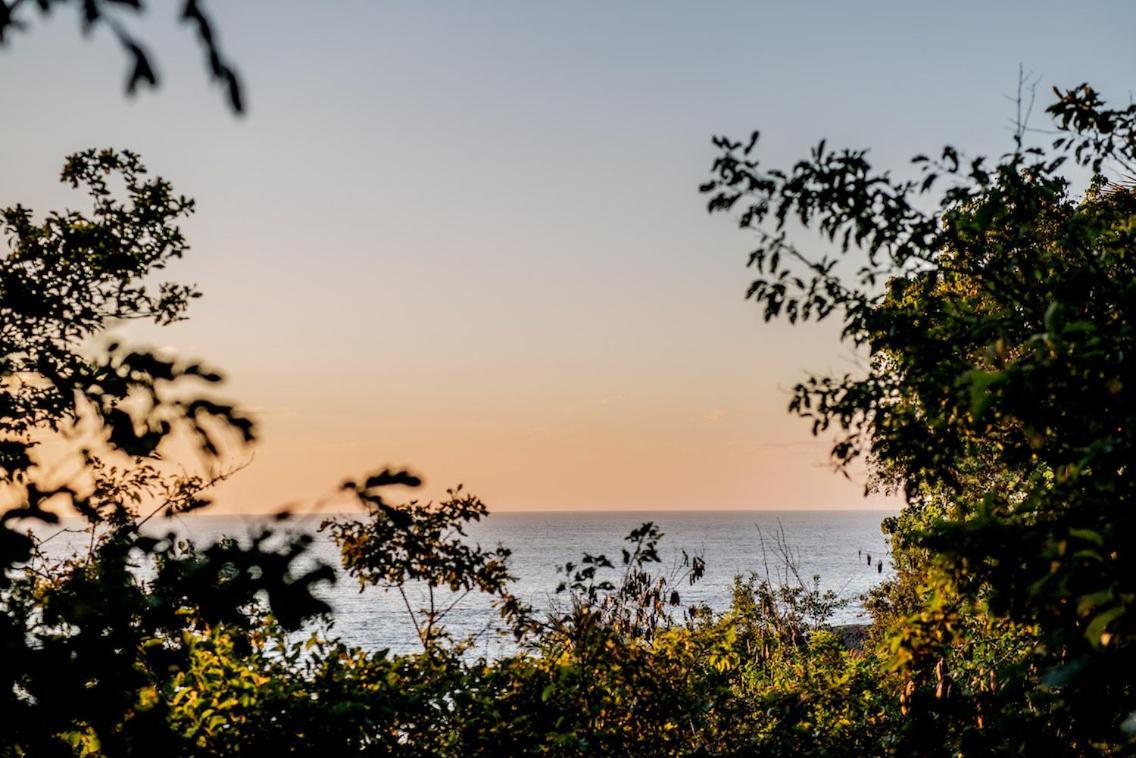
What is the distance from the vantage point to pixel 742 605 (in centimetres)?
1014

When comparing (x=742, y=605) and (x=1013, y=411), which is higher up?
(x=1013, y=411)

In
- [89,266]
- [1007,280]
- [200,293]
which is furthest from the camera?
[200,293]

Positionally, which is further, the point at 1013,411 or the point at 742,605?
the point at 742,605

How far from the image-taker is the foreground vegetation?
2.13m

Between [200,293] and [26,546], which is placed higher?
[200,293]

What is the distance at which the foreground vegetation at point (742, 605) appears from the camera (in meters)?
2.13

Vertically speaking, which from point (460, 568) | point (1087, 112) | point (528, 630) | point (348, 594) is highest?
point (1087, 112)

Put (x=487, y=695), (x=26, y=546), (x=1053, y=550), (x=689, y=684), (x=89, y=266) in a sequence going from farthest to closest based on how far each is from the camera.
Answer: (x=89, y=266), (x=689, y=684), (x=487, y=695), (x=1053, y=550), (x=26, y=546)

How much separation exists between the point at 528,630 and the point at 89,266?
7194 mm

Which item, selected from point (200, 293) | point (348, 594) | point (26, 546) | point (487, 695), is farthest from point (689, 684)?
point (348, 594)

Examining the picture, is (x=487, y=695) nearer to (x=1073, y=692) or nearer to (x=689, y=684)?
(x=689, y=684)

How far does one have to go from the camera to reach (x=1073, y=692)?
10.6ft

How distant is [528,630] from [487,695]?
0.91m

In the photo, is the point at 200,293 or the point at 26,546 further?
the point at 200,293
